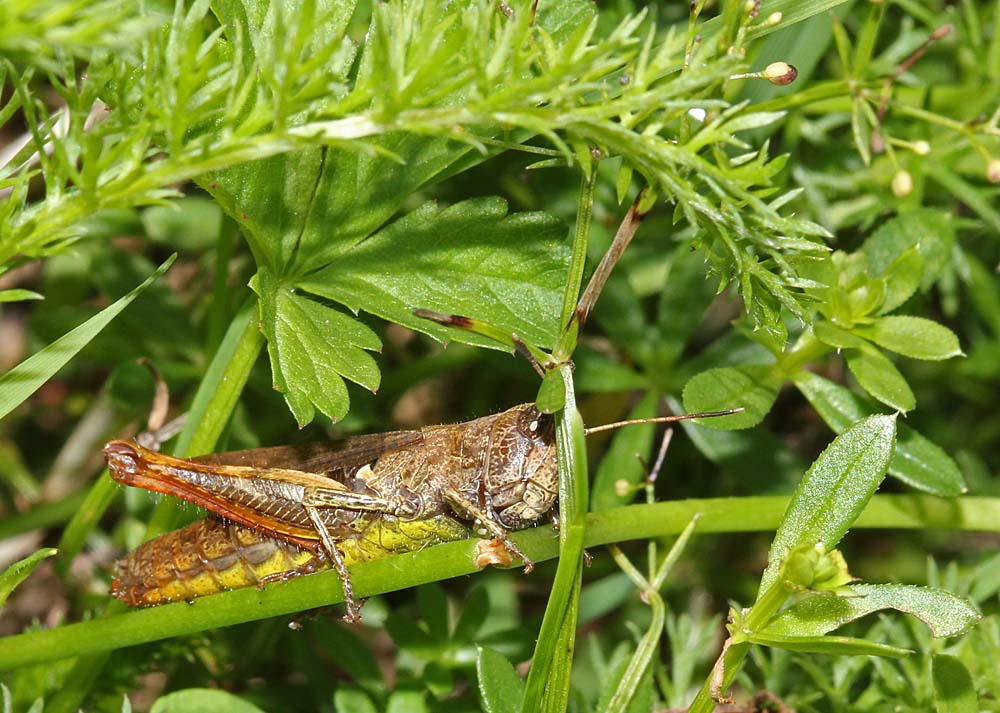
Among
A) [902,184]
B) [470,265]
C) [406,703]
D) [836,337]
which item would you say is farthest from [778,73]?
[406,703]

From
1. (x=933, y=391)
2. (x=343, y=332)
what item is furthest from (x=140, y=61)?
(x=933, y=391)

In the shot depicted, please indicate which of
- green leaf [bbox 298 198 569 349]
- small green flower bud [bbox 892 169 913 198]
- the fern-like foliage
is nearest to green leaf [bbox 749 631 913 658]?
the fern-like foliage

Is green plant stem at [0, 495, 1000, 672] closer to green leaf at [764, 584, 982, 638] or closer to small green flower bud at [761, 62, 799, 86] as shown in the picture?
green leaf at [764, 584, 982, 638]

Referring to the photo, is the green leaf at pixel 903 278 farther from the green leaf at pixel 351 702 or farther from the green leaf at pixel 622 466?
the green leaf at pixel 351 702

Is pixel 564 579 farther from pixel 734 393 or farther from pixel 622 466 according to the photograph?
pixel 622 466

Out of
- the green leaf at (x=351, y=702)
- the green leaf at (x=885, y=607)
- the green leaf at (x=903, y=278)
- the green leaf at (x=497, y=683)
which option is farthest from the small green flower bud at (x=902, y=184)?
the green leaf at (x=351, y=702)
